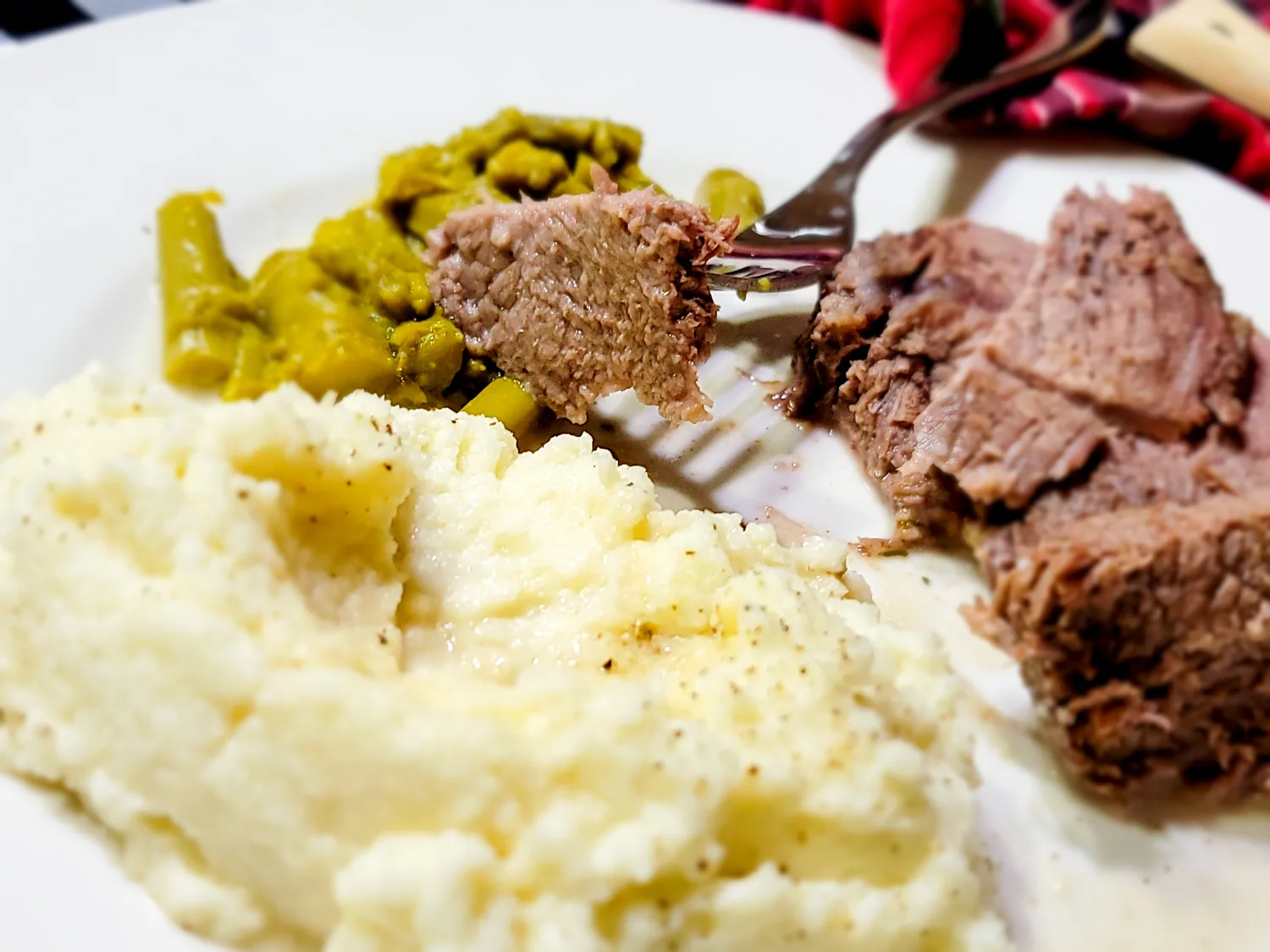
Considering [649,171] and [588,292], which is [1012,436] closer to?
[588,292]

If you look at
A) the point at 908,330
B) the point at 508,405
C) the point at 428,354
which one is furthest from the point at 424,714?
the point at 908,330

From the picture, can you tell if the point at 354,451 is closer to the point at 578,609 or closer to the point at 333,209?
the point at 578,609

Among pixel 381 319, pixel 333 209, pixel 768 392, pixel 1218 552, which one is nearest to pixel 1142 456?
pixel 1218 552

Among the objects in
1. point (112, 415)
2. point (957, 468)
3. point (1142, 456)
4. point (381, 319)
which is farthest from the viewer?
point (381, 319)

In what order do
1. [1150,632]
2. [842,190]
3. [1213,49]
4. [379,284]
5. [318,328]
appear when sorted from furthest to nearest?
[1213,49], [842,190], [379,284], [318,328], [1150,632]

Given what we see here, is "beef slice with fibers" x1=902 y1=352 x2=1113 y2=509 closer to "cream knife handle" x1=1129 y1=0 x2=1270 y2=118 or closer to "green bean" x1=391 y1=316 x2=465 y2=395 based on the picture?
"green bean" x1=391 y1=316 x2=465 y2=395

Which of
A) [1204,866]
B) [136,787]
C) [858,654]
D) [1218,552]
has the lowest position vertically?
[1204,866]
